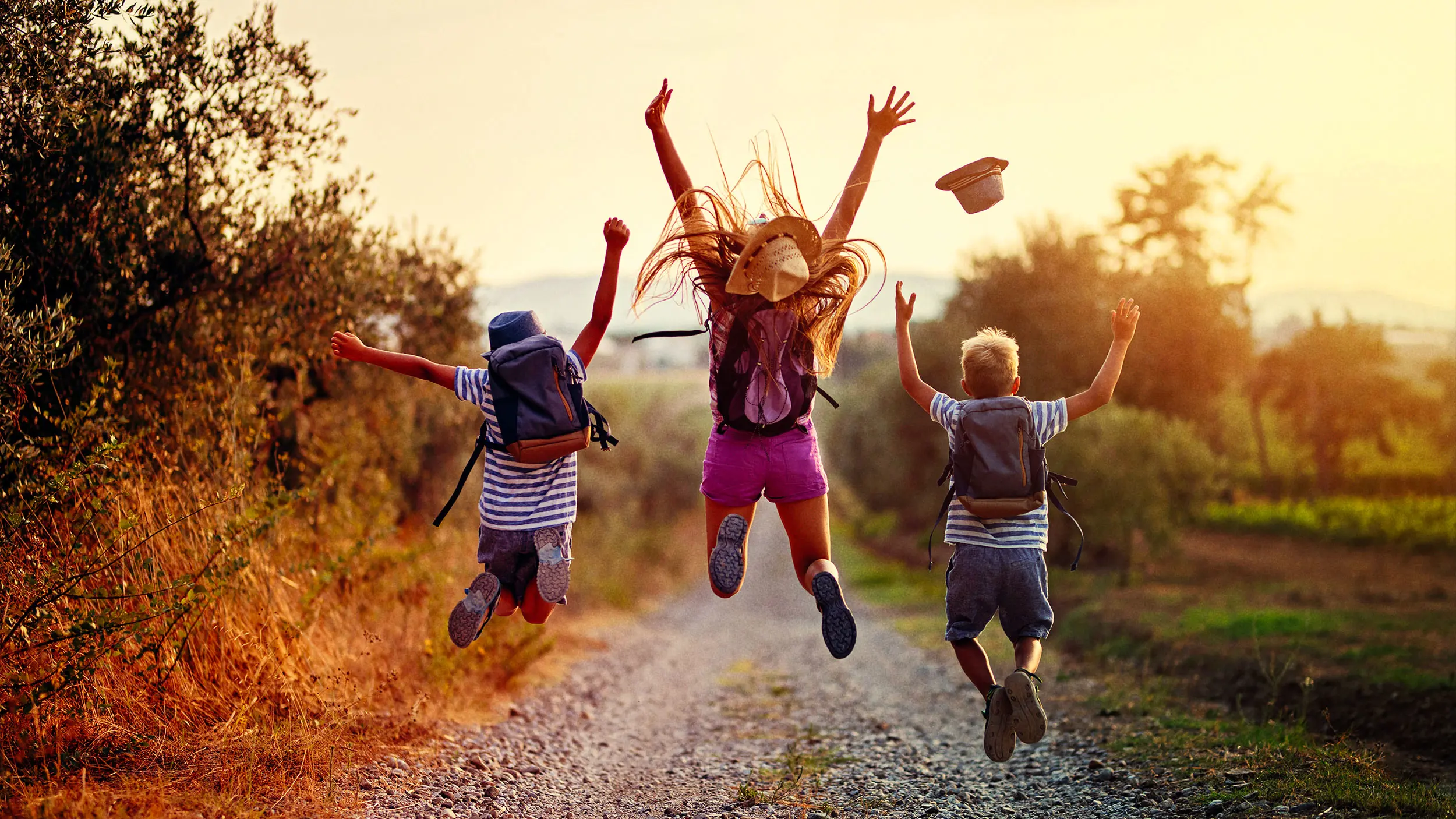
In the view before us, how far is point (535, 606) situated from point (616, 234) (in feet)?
8.15

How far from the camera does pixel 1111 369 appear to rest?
6.10 metres

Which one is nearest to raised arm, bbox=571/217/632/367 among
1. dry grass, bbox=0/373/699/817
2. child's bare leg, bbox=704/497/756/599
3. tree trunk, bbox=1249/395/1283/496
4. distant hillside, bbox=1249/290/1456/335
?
child's bare leg, bbox=704/497/756/599

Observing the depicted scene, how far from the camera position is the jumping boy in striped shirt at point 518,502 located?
6387 mm

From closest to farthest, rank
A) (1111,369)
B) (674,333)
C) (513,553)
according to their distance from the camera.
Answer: (1111,369), (674,333), (513,553)

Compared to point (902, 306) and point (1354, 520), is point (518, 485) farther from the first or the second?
point (1354, 520)

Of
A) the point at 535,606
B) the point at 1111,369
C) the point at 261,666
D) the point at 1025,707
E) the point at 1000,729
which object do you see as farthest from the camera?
the point at 261,666

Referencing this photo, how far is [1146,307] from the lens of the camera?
85.2 ft

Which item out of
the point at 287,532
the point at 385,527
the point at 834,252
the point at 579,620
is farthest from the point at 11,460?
the point at 579,620

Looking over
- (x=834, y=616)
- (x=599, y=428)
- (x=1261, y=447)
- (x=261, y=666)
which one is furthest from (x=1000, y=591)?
(x=1261, y=447)

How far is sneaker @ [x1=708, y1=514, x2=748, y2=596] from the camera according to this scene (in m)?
6.34

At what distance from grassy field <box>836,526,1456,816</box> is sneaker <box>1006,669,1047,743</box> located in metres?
2.59

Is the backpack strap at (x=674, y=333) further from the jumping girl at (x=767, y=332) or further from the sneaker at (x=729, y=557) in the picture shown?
the sneaker at (x=729, y=557)

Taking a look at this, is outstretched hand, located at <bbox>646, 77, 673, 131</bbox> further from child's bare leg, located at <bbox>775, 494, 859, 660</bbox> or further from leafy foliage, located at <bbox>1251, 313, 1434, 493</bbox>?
leafy foliage, located at <bbox>1251, 313, 1434, 493</bbox>

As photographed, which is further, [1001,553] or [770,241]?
[770,241]
